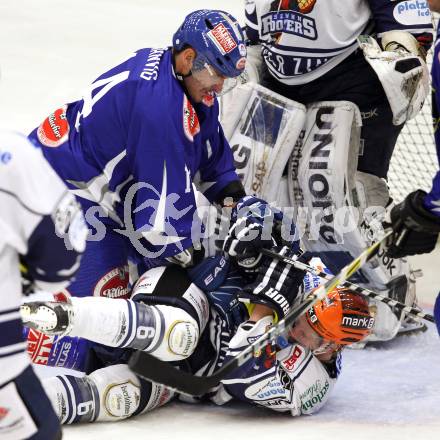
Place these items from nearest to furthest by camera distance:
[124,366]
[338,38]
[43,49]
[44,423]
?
[44,423] → [124,366] → [338,38] → [43,49]

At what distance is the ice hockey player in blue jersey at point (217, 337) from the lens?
8.61 ft

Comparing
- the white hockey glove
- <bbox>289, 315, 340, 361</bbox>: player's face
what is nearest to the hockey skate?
<bbox>289, 315, 340, 361</bbox>: player's face

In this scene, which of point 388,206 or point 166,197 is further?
point 388,206

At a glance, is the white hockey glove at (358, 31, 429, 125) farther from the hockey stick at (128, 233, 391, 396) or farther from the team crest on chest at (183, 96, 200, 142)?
the hockey stick at (128, 233, 391, 396)

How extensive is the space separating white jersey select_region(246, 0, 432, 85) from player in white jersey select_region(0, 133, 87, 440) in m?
1.92

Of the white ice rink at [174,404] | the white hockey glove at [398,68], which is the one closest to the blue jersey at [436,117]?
the white ice rink at [174,404]

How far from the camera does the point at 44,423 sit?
5.74 ft

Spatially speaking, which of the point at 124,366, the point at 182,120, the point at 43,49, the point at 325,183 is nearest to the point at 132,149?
the point at 182,120

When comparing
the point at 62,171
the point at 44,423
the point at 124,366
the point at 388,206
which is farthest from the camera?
the point at 388,206

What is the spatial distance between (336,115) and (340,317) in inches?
40.6

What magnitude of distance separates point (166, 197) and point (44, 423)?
1163mm

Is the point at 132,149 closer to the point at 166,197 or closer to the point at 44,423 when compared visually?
the point at 166,197

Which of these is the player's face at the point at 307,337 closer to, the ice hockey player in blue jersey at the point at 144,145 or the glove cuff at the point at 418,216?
the ice hockey player in blue jersey at the point at 144,145

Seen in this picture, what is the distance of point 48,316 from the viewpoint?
2496mm
